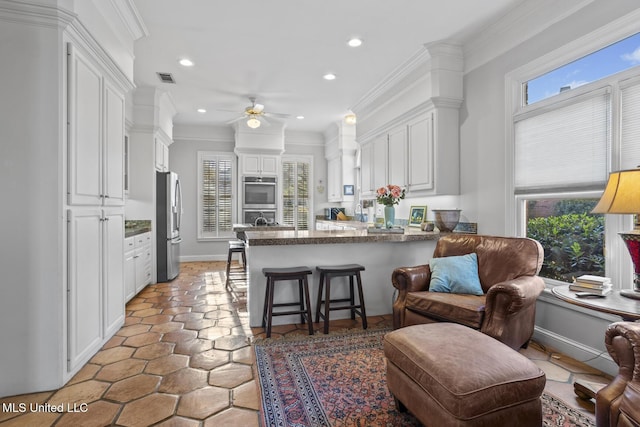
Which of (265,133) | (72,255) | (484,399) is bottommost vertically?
(484,399)

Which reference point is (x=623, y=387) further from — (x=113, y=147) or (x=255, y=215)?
(x=255, y=215)

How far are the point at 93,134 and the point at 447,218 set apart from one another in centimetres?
342

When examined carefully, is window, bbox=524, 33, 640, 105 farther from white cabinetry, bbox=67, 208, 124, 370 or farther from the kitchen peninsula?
white cabinetry, bbox=67, 208, 124, 370

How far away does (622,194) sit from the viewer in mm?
1807

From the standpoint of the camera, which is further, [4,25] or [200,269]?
[200,269]

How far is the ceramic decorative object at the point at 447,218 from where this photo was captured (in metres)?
3.69

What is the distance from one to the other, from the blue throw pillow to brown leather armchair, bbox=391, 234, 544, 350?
66mm

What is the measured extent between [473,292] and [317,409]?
1598 millimetres

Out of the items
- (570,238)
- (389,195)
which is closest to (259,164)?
(389,195)

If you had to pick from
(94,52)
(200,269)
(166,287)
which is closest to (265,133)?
(200,269)

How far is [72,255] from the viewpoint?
2240 mm


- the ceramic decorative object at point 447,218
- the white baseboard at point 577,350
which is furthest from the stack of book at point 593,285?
the ceramic decorative object at point 447,218

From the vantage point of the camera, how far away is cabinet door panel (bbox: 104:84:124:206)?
2.81 metres

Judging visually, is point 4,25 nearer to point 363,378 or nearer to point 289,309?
point 289,309
